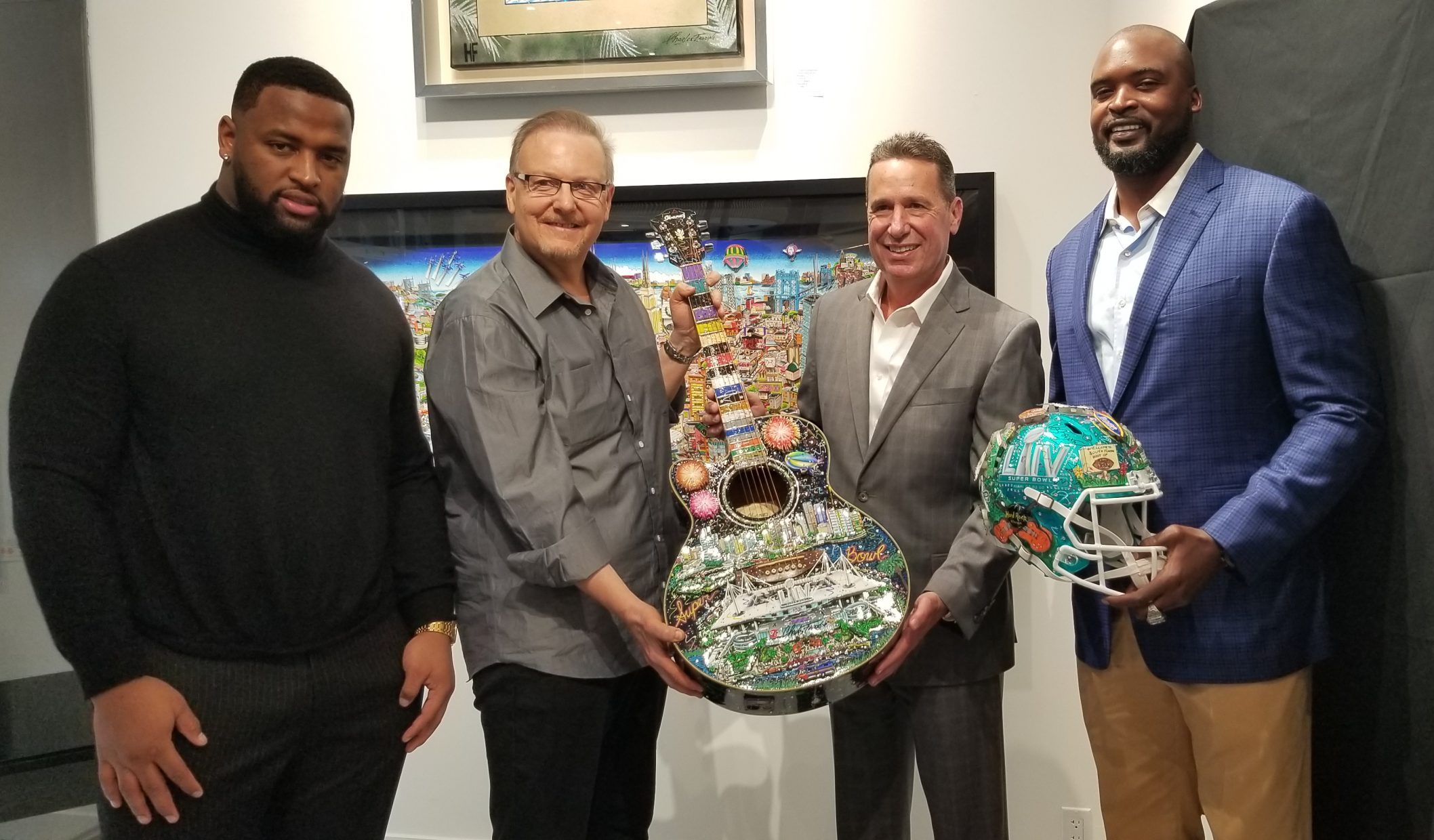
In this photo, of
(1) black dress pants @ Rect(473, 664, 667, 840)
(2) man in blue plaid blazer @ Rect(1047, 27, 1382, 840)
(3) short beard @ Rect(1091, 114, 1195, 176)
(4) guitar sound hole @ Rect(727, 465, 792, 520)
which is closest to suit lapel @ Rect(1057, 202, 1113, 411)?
(2) man in blue plaid blazer @ Rect(1047, 27, 1382, 840)

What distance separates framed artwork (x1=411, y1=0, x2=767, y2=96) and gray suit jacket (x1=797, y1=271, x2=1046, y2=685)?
0.98 meters

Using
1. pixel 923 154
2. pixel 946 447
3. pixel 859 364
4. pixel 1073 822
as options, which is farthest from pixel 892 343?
pixel 1073 822

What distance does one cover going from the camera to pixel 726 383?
1.75 meters

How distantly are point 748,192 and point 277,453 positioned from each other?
139 centimetres

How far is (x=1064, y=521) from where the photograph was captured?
4.09ft

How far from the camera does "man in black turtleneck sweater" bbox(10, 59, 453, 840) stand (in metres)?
1.21

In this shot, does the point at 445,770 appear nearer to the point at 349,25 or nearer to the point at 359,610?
the point at 359,610

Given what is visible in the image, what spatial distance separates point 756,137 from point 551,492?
1.30 meters

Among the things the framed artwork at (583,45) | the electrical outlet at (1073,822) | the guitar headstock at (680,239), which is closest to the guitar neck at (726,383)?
the guitar headstock at (680,239)

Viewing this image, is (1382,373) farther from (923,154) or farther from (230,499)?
(230,499)

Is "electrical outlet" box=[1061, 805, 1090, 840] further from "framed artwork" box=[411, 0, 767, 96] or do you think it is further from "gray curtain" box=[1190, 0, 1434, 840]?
"framed artwork" box=[411, 0, 767, 96]

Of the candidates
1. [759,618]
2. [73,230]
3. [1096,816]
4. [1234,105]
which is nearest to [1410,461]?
[1234,105]

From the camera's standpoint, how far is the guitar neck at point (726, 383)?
1.69 m

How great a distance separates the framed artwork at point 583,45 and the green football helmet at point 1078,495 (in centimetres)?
138
